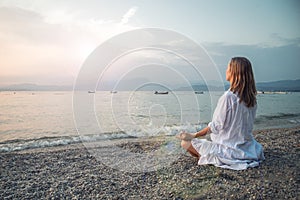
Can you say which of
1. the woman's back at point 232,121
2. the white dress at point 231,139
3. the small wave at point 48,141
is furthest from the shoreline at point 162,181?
the small wave at point 48,141

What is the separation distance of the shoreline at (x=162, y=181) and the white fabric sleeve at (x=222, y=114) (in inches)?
38.5

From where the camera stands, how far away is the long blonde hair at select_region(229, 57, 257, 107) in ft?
16.2

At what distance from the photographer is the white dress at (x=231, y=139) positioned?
503 centimetres

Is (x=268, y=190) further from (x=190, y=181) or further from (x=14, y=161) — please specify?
(x=14, y=161)

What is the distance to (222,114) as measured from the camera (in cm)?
504

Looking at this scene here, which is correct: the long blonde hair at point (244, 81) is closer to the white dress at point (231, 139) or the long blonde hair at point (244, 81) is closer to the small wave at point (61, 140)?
the white dress at point (231, 139)

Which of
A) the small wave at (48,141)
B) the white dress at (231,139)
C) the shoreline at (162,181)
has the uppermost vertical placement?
the white dress at (231,139)

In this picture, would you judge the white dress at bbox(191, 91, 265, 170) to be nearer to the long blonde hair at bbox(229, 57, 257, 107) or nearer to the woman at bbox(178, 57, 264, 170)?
the woman at bbox(178, 57, 264, 170)

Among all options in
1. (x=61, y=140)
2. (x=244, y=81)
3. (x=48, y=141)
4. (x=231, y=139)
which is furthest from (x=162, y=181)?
(x=48, y=141)

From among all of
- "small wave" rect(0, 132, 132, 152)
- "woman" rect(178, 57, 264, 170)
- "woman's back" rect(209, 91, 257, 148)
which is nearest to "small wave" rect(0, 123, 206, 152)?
"small wave" rect(0, 132, 132, 152)

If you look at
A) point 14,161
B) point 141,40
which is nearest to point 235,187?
point 141,40

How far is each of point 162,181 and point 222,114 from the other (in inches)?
73.8

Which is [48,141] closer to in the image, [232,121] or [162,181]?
[162,181]

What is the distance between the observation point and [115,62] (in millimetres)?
6449
